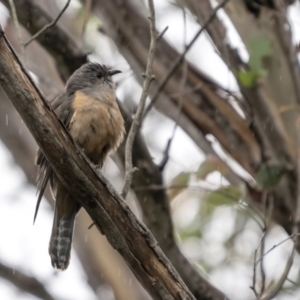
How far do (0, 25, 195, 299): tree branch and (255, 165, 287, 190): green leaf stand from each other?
2015 millimetres

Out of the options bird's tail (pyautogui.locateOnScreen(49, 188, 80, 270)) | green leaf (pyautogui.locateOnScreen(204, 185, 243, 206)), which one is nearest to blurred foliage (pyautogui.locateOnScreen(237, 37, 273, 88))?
green leaf (pyautogui.locateOnScreen(204, 185, 243, 206))

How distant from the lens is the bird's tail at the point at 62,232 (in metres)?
4.89

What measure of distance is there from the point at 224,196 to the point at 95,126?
136 centimetres

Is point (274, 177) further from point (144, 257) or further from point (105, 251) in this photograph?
point (105, 251)

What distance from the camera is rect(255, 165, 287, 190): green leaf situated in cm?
550

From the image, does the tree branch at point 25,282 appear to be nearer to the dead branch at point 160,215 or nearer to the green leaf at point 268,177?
the dead branch at point 160,215

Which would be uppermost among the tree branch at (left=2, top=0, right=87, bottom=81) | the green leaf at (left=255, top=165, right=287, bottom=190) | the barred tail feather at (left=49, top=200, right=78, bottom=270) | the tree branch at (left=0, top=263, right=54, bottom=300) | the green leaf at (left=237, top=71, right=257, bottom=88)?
the green leaf at (left=237, top=71, right=257, bottom=88)

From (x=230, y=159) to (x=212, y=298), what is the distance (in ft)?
5.44

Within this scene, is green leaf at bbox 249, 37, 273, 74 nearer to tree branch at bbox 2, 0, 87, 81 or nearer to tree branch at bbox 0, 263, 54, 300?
tree branch at bbox 2, 0, 87, 81

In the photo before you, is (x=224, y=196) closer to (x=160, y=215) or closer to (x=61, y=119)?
(x=160, y=215)

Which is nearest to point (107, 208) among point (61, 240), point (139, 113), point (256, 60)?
point (139, 113)

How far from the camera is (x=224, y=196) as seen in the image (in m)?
5.53

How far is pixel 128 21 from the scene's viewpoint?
6.48 metres

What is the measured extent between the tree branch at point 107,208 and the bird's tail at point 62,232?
1.21 m
